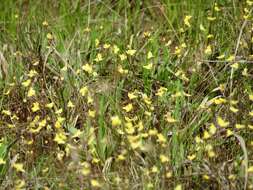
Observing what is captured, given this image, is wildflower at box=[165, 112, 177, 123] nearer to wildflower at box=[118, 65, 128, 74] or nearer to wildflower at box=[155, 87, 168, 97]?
wildflower at box=[155, 87, 168, 97]

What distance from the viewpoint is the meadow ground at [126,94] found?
2.37 meters

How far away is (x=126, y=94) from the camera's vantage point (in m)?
2.99

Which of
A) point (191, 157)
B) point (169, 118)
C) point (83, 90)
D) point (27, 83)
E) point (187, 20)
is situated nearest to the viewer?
point (191, 157)

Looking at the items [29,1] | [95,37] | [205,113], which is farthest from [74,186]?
[29,1]

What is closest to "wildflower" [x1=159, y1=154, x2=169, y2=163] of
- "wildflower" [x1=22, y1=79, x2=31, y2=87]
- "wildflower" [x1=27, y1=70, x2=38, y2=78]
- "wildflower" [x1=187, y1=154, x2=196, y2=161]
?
"wildflower" [x1=187, y1=154, x2=196, y2=161]

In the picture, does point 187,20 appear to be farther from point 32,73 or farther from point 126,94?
point 32,73

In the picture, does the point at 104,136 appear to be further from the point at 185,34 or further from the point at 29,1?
the point at 29,1

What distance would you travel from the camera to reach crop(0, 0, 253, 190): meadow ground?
237 cm

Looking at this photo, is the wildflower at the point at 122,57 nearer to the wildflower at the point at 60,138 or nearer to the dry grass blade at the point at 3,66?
the dry grass blade at the point at 3,66

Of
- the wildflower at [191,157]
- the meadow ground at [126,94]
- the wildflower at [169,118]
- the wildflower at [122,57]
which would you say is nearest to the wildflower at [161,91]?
the meadow ground at [126,94]

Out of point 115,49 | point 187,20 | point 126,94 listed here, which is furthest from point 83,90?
point 187,20

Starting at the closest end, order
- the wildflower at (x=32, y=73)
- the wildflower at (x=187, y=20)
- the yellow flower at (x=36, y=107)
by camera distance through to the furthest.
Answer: the yellow flower at (x=36, y=107) → the wildflower at (x=32, y=73) → the wildflower at (x=187, y=20)

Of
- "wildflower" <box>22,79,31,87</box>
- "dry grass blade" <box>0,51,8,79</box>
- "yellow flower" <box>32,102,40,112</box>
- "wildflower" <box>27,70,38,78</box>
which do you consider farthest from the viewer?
"dry grass blade" <box>0,51,8,79</box>

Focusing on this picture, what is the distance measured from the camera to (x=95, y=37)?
3422mm
